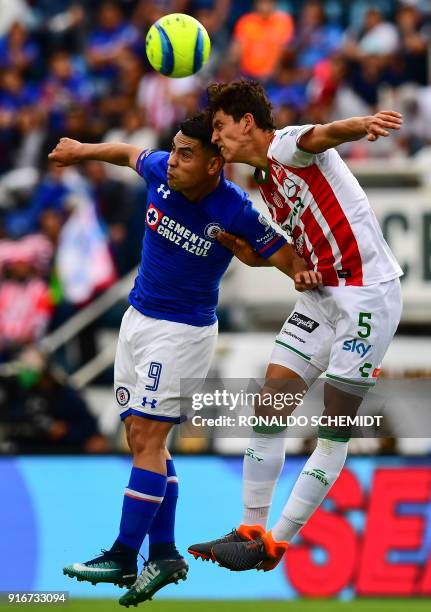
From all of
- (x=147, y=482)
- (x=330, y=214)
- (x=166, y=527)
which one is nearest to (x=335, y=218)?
(x=330, y=214)

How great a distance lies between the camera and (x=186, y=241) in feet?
28.7

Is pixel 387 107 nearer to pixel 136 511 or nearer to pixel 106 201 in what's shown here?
pixel 106 201

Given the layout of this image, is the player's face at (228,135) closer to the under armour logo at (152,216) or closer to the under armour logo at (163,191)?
the under armour logo at (163,191)

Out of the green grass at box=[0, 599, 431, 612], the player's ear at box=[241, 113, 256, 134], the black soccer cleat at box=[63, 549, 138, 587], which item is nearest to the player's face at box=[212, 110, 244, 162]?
the player's ear at box=[241, 113, 256, 134]

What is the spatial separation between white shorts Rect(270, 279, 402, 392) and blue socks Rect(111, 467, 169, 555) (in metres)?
1.02

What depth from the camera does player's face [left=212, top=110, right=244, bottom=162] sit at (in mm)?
8352

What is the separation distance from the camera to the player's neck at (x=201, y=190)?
868cm

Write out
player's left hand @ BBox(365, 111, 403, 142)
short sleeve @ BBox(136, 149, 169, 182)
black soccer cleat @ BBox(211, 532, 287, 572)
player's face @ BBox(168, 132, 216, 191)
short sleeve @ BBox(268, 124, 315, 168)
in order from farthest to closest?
short sleeve @ BBox(136, 149, 169, 182) → player's face @ BBox(168, 132, 216, 191) → black soccer cleat @ BBox(211, 532, 287, 572) → short sleeve @ BBox(268, 124, 315, 168) → player's left hand @ BBox(365, 111, 403, 142)

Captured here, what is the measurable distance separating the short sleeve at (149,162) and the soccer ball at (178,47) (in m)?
0.49

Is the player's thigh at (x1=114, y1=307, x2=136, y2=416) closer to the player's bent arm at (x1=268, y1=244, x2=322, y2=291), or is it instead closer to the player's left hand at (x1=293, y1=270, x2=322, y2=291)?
the player's bent arm at (x1=268, y1=244, x2=322, y2=291)

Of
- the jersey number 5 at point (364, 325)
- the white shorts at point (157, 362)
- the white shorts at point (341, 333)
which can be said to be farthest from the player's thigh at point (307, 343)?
the white shorts at point (157, 362)

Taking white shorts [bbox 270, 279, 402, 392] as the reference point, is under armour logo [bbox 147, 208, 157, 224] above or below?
above

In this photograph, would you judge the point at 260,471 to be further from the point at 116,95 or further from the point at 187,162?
the point at 116,95

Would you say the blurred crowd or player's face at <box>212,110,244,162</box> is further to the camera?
the blurred crowd
